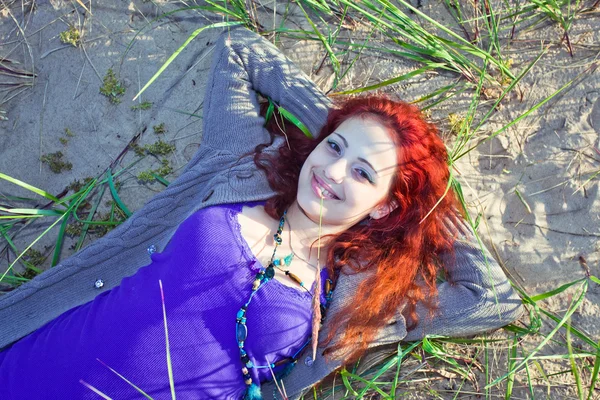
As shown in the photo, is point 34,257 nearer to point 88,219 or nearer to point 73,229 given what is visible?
point 73,229

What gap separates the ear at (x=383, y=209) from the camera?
245 cm

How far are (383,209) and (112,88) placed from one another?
1661 mm

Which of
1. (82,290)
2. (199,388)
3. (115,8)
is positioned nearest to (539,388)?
(199,388)

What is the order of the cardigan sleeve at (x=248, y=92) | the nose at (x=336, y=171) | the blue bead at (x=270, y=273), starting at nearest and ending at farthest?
the nose at (x=336, y=171), the blue bead at (x=270, y=273), the cardigan sleeve at (x=248, y=92)

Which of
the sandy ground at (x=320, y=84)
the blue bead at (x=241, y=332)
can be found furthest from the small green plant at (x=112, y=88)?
the blue bead at (x=241, y=332)

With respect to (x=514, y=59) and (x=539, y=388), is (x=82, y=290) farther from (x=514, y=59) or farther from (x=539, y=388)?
(x=514, y=59)

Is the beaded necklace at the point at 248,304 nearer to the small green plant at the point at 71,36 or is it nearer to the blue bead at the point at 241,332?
the blue bead at the point at 241,332

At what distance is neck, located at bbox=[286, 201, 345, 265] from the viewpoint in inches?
97.3

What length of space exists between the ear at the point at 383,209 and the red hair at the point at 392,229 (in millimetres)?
36

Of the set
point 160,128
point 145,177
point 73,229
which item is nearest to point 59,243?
point 73,229

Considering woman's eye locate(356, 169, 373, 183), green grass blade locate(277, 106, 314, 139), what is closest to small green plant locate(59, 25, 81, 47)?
green grass blade locate(277, 106, 314, 139)

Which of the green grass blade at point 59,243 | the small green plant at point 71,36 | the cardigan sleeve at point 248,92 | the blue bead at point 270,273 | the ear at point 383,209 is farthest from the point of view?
the small green plant at point 71,36

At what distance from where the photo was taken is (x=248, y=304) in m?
2.29

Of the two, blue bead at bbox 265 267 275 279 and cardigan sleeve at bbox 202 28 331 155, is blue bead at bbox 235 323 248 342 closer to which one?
blue bead at bbox 265 267 275 279
